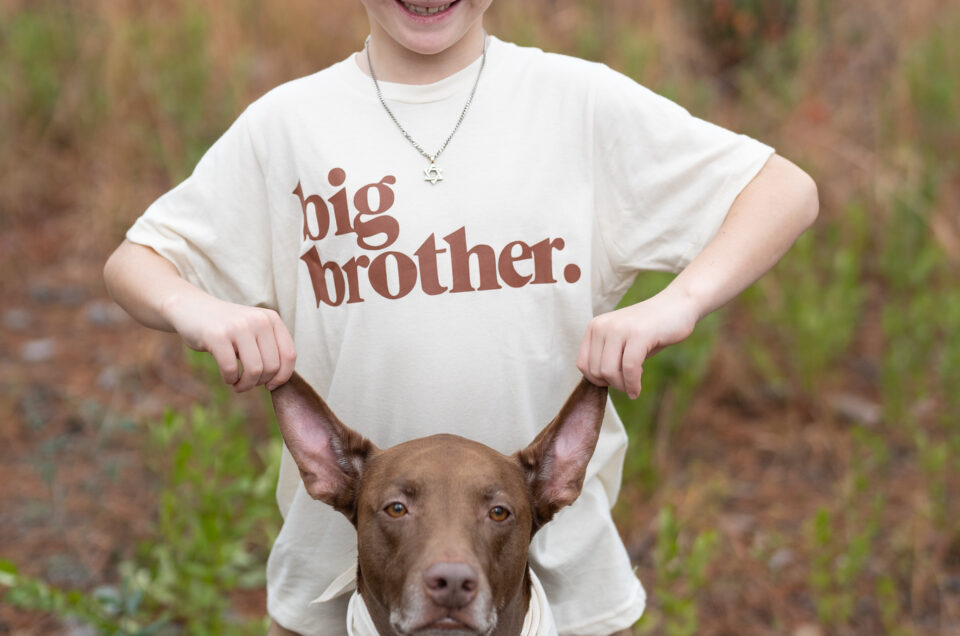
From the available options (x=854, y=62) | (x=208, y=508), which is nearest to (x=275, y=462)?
(x=208, y=508)

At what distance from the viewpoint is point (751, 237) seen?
89.7 inches

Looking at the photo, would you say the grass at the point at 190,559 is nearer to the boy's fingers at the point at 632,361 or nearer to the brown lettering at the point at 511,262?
the brown lettering at the point at 511,262

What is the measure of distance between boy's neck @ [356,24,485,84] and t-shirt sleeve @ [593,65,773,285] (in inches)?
11.2

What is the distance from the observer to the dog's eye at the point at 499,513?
2.13 metres

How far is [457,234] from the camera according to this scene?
2320 mm

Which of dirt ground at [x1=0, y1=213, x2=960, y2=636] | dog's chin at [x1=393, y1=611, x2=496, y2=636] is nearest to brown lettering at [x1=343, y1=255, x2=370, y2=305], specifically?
dog's chin at [x1=393, y1=611, x2=496, y2=636]

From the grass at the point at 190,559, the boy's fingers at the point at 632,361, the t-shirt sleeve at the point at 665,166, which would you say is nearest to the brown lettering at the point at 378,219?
the t-shirt sleeve at the point at 665,166

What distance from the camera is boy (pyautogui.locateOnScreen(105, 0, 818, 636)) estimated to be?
2322 mm

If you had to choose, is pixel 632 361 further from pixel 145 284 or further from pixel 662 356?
pixel 662 356

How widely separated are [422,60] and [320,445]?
2.78 feet

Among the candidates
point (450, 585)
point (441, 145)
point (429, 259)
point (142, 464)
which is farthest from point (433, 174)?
point (142, 464)

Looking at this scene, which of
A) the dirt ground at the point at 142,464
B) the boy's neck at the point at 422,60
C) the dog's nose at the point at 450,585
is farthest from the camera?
the dirt ground at the point at 142,464

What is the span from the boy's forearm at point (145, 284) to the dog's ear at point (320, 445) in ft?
0.95

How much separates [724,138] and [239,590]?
2.77m
